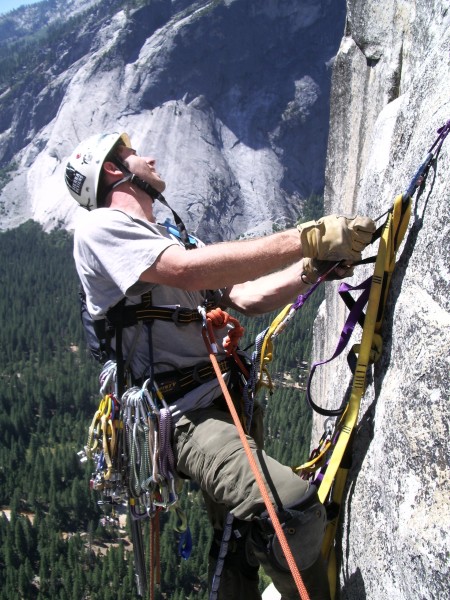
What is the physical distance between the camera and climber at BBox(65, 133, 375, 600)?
3064mm

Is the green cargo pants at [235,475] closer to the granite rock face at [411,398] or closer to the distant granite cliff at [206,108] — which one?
the granite rock face at [411,398]

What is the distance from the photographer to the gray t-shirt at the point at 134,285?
3.23 metres

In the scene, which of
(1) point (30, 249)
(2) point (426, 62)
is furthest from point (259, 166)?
(2) point (426, 62)

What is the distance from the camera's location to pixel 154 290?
3545mm

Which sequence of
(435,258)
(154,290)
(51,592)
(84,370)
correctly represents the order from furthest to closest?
(84,370) → (51,592) → (154,290) → (435,258)

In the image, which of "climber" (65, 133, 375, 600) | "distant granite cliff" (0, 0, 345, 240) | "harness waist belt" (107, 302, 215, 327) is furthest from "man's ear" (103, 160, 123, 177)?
"distant granite cliff" (0, 0, 345, 240)

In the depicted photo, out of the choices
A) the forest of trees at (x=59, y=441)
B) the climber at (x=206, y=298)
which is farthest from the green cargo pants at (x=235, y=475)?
the forest of trees at (x=59, y=441)

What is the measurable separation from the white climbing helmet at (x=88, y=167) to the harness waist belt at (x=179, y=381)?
116 centimetres

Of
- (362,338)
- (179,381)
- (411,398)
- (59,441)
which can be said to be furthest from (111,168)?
(59,441)

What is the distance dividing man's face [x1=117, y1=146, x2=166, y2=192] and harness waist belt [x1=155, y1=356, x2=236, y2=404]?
44.3 inches

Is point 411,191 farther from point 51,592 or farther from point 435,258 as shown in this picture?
point 51,592

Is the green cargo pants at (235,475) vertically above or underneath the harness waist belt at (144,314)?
underneath

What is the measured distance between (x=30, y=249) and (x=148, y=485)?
104 meters

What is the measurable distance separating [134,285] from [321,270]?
1.02 m
